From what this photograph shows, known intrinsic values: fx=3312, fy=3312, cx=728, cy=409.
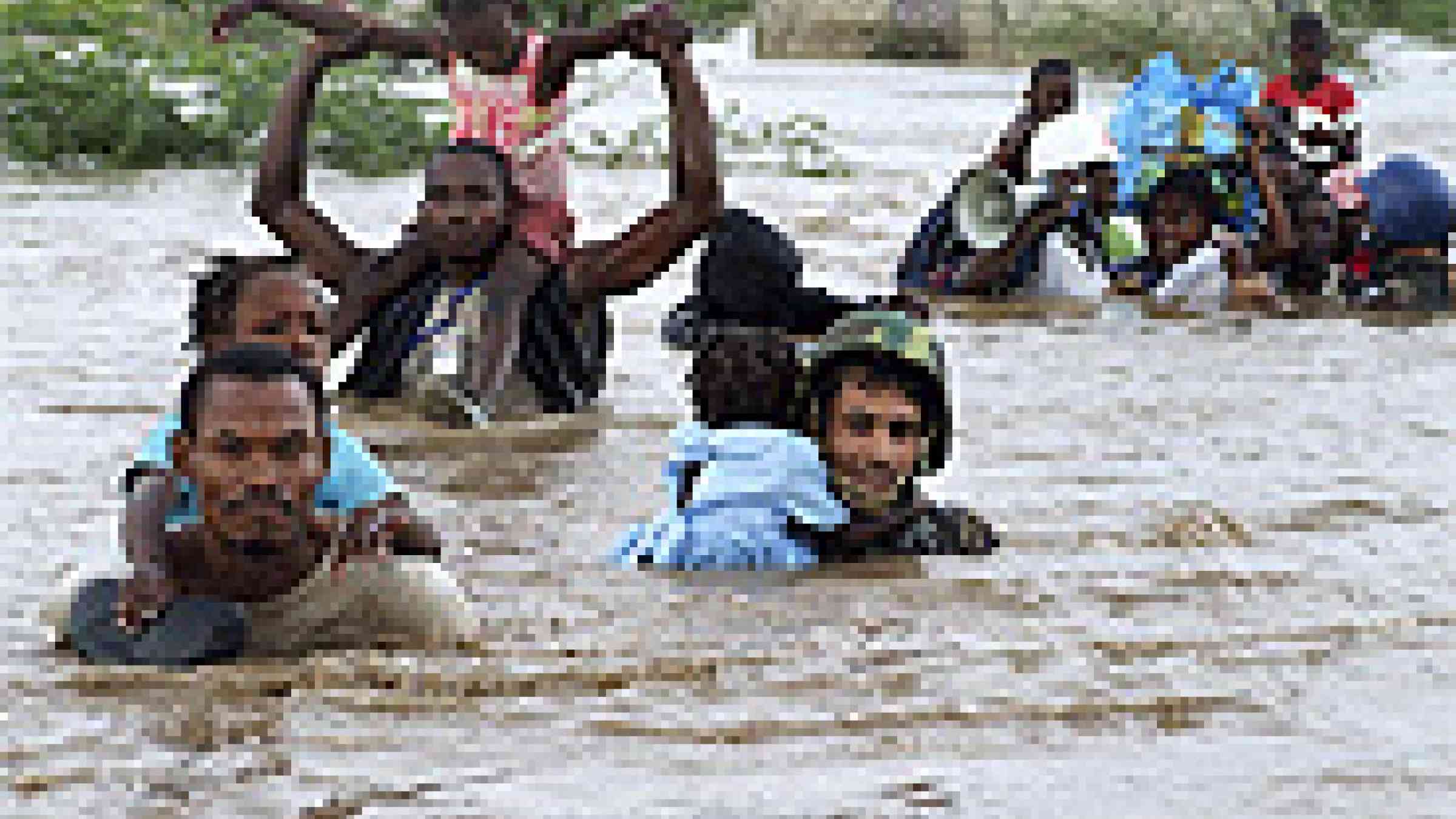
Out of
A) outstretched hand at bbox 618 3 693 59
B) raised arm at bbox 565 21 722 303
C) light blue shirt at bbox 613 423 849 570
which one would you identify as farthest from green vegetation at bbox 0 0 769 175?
light blue shirt at bbox 613 423 849 570

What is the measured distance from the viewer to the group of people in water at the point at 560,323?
633 cm

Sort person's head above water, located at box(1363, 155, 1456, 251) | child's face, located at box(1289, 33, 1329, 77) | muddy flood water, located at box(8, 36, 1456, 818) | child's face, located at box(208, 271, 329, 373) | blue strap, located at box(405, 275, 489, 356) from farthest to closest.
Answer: child's face, located at box(1289, 33, 1329, 77) < person's head above water, located at box(1363, 155, 1456, 251) < blue strap, located at box(405, 275, 489, 356) < child's face, located at box(208, 271, 329, 373) < muddy flood water, located at box(8, 36, 1456, 818)

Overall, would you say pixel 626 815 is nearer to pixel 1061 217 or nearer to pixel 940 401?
pixel 940 401

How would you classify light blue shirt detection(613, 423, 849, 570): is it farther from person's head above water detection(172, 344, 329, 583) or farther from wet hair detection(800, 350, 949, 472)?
person's head above water detection(172, 344, 329, 583)

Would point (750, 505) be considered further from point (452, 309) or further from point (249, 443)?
point (452, 309)

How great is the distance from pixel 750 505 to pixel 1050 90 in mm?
5740

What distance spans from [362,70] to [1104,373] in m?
11.5

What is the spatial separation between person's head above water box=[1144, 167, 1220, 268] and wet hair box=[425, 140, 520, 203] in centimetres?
456

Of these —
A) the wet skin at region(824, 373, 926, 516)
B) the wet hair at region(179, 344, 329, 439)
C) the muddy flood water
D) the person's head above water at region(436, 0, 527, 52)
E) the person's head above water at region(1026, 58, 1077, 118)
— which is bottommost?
the muddy flood water

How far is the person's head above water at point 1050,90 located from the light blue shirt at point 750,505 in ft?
18.2

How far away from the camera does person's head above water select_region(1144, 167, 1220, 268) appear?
1366 cm

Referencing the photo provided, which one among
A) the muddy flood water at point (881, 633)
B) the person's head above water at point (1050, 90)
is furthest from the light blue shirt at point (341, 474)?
the person's head above water at point (1050, 90)

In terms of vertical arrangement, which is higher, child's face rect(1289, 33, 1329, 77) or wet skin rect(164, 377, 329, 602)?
child's face rect(1289, 33, 1329, 77)

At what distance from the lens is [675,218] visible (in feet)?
32.8
